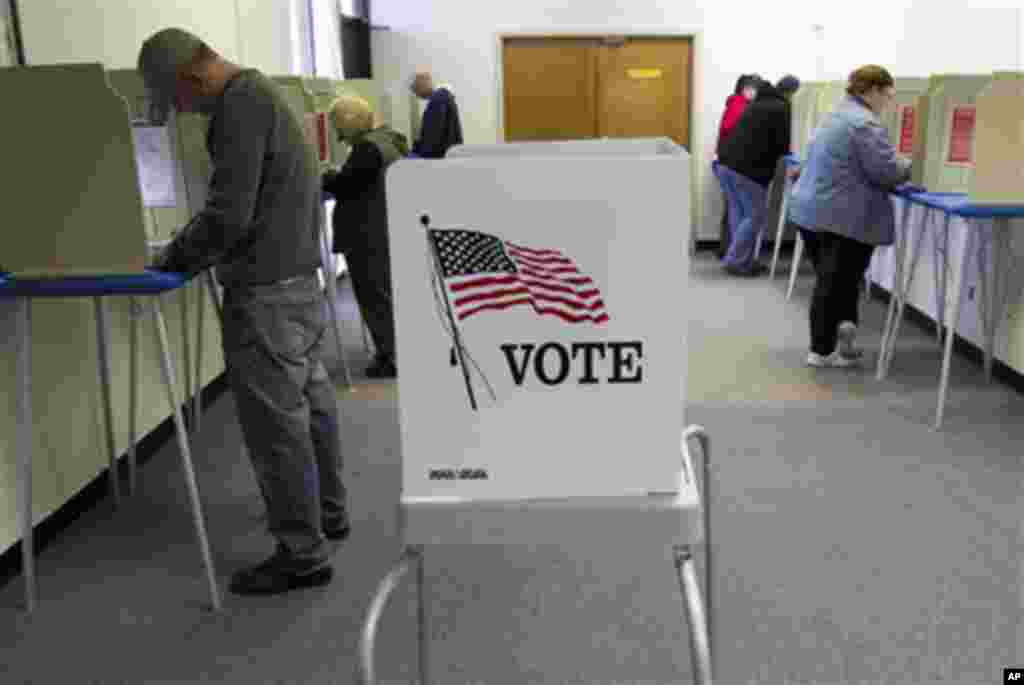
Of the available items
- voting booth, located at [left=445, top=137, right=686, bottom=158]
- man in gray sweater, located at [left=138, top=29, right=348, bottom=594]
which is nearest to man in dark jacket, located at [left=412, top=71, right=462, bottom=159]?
man in gray sweater, located at [left=138, top=29, right=348, bottom=594]

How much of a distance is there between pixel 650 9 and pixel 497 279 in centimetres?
656

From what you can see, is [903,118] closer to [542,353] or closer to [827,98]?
[827,98]

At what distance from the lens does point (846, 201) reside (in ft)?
12.3

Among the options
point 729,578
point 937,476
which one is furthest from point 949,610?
point 937,476

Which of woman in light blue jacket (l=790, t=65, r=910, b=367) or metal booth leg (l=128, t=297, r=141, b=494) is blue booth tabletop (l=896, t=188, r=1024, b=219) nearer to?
woman in light blue jacket (l=790, t=65, r=910, b=367)

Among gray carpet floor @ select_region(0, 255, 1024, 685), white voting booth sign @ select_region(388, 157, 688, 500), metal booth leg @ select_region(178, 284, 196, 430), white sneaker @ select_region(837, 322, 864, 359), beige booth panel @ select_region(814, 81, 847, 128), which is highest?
beige booth panel @ select_region(814, 81, 847, 128)

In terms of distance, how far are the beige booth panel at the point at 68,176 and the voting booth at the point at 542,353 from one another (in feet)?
4.10

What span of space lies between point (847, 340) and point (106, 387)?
2.86 metres

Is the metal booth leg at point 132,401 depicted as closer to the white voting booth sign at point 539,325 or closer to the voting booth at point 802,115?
the white voting booth sign at point 539,325

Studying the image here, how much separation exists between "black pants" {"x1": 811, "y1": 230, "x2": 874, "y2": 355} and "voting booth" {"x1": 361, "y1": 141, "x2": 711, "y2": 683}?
302 cm

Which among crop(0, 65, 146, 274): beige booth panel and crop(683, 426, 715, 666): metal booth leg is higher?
crop(0, 65, 146, 274): beige booth panel

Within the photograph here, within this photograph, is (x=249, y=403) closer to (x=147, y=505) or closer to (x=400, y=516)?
(x=147, y=505)

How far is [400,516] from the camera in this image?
3.68 feet

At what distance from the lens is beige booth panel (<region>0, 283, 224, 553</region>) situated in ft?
7.77
